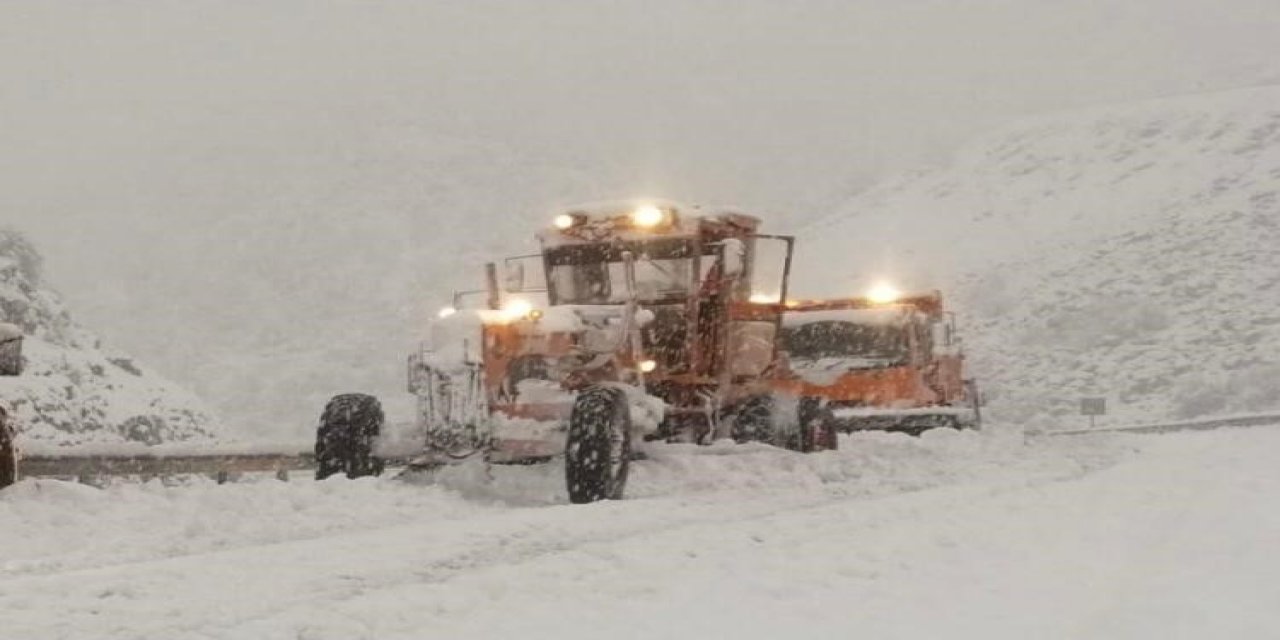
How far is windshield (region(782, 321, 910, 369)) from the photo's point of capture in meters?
18.1

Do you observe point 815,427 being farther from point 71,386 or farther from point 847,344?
point 71,386

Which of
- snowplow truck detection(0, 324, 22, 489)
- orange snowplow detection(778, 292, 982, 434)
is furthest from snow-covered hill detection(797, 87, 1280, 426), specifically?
snowplow truck detection(0, 324, 22, 489)

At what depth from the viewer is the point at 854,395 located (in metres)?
17.1

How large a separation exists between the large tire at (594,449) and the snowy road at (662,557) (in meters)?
0.33

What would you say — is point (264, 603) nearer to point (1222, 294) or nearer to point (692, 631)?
point (692, 631)

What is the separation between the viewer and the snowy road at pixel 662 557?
496cm

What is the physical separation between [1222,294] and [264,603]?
35.6m

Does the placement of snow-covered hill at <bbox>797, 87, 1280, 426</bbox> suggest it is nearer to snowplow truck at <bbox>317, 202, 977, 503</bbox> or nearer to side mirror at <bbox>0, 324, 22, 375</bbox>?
snowplow truck at <bbox>317, 202, 977, 503</bbox>

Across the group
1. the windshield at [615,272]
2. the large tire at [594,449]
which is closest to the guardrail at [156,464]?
the windshield at [615,272]

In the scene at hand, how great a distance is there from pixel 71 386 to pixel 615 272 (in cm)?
1197

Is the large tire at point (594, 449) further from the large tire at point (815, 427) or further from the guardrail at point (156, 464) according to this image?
the guardrail at point (156, 464)

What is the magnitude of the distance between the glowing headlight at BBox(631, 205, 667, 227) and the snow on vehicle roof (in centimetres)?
663

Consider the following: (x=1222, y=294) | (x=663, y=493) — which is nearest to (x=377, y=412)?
(x=663, y=493)

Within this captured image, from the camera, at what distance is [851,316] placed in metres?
18.7
